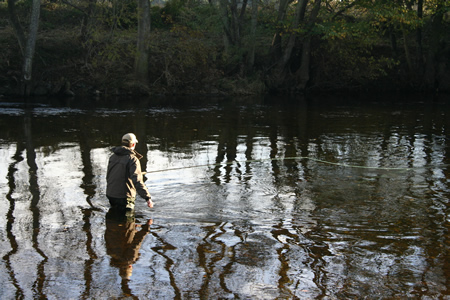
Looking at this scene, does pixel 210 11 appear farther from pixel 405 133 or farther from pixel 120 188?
pixel 120 188

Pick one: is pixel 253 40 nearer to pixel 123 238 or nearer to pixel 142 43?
pixel 142 43

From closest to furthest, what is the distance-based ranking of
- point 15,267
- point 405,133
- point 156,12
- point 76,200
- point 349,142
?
point 15,267 < point 76,200 < point 349,142 < point 405,133 < point 156,12

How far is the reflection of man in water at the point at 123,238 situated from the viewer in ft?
19.7

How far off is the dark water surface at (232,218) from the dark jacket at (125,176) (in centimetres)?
39

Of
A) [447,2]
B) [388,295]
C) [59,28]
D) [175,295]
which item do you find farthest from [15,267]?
[59,28]

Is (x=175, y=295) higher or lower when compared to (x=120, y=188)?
lower

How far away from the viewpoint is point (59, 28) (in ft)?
119

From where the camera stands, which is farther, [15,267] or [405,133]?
[405,133]

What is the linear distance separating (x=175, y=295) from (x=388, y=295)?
2.06 m

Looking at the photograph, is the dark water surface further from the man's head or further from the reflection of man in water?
the man's head

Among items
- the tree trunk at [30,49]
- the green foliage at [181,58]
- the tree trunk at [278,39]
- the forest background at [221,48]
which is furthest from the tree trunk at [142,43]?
the tree trunk at [278,39]

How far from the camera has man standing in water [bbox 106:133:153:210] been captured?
7.52 meters

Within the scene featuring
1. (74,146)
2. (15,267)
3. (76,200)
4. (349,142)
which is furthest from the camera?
(349,142)

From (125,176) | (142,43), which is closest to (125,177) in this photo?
(125,176)
